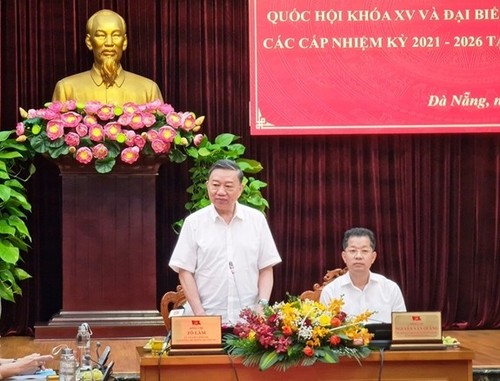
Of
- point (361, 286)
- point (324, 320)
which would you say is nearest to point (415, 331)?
point (324, 320)

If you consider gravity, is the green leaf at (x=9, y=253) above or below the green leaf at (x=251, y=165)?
below

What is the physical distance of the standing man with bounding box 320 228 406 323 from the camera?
4129mm

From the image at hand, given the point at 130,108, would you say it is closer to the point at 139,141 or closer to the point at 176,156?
the point at 139,141

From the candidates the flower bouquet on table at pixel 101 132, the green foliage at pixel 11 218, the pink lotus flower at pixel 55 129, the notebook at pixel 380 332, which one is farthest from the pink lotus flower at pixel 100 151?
the notebook at pixel 380 332

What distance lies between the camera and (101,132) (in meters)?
5.82

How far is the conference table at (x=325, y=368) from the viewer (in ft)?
10.6

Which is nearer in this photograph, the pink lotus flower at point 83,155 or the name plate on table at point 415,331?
the name plate on table at point 415,331

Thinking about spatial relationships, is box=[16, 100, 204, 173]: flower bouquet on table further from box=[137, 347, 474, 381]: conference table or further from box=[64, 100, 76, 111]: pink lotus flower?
box=[137, 347, 474, 381]: conference table

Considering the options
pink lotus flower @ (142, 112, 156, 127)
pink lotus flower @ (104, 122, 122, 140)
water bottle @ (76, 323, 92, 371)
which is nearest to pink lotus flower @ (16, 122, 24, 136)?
pink lotus flower @ (104, 122, 122, 140)

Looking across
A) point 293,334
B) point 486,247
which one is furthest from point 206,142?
point 293,334

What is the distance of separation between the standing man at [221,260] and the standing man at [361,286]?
0.30 m

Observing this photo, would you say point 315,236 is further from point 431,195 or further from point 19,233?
point 19,233

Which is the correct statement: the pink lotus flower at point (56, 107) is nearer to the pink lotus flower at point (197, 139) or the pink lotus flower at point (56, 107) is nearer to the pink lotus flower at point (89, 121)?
the pink lotus flower at point (89, 121)

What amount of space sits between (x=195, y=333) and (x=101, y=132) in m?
2.74
